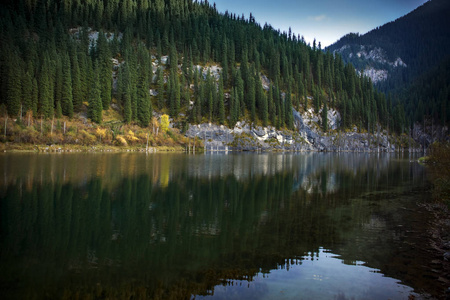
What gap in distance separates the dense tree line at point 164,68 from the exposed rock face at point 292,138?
4.93 m

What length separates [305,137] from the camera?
13712 cm

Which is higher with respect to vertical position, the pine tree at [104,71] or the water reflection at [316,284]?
the pine tree at [104,71]

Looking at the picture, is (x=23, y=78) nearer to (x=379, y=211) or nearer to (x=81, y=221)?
(x=81, y=221)

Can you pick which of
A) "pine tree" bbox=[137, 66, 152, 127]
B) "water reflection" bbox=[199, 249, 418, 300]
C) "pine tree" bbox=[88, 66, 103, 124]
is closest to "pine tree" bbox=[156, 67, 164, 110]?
"pine tree" bbox=[137, 66, 152, 127]

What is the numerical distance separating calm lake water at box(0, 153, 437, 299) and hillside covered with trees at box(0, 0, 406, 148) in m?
75.3

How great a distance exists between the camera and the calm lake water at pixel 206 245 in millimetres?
8648

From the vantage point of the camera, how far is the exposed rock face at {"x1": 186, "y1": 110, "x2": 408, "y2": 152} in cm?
11525

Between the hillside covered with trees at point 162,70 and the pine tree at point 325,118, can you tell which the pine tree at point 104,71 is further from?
the pine tree at point 325,118

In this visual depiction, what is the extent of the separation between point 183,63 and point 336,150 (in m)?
84.4

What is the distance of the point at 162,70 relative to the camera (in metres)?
125

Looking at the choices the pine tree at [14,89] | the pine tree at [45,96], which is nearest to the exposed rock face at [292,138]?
the pine tree at [45,96]

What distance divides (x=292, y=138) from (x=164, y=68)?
6651 centimetres

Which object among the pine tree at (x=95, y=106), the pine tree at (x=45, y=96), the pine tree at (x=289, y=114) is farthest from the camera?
the pine tree at (x=289, y=114)

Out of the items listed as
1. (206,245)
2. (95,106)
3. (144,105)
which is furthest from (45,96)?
(206,245)
